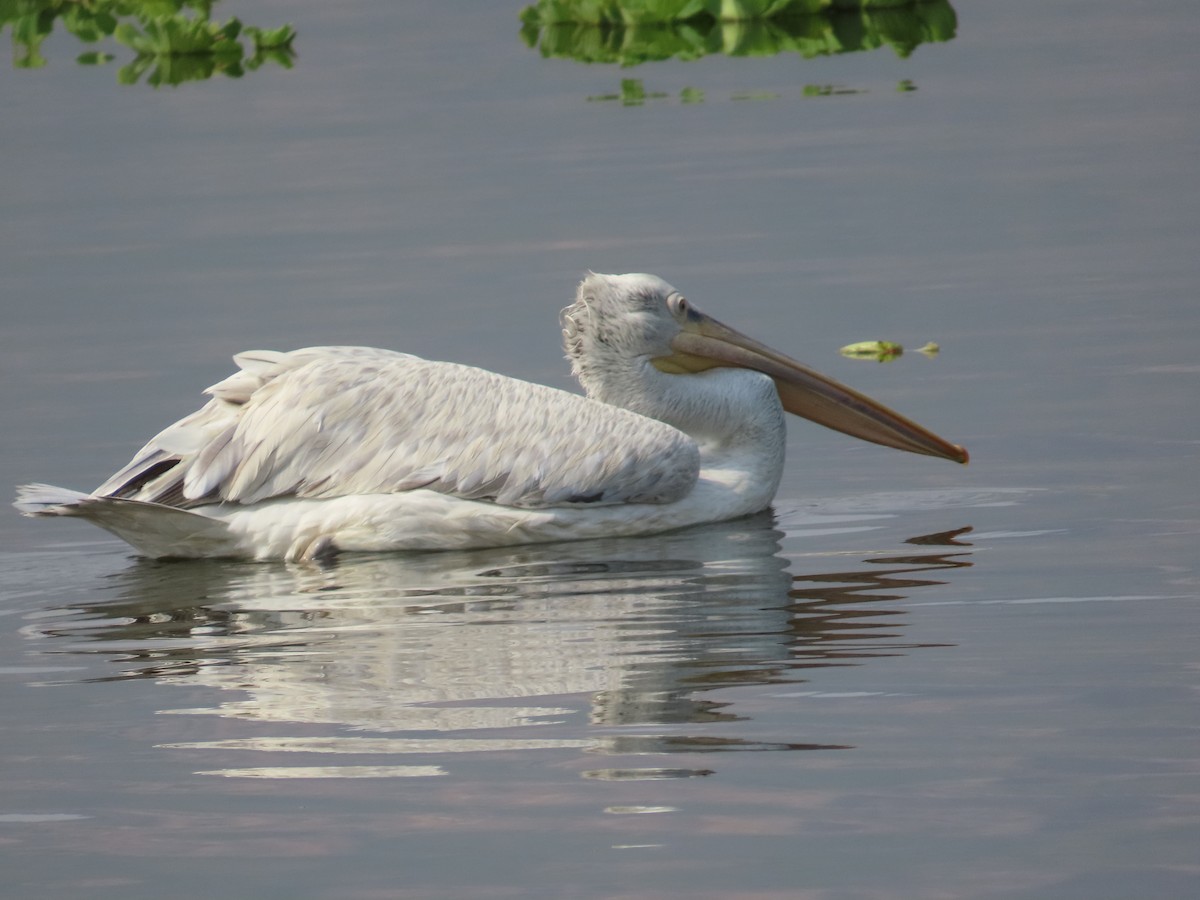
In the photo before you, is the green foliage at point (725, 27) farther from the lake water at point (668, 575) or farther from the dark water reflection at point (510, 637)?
the dark water reflection at point (510, 637)

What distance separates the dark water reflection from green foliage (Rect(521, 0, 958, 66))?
1090 cm

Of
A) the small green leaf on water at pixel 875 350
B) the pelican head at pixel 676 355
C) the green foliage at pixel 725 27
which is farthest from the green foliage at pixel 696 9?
the pelican head at pixel 676 355

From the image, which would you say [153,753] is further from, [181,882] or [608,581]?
[608,581]

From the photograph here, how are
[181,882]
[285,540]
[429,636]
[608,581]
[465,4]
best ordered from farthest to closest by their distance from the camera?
[465,4] → [285,540] → [608,581] → [429,636] → [181,882]

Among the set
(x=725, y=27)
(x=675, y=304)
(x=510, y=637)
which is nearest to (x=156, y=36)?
(x=725, y=27)

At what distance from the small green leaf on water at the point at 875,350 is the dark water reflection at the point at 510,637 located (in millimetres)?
1771

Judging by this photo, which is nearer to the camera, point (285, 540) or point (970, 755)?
point (970, 755)

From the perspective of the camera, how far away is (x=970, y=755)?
4305 millimetres

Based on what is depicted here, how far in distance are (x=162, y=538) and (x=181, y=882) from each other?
268 cm

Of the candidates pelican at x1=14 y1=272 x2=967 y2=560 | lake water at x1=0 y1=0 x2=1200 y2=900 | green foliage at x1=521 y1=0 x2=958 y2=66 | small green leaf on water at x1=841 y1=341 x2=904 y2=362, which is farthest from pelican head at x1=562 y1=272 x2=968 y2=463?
green foliage at x1=521 y1=0 x2=958 y2=66

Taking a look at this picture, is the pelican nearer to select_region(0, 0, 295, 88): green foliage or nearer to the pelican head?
the pelican head

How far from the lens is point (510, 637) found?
17.6 feet

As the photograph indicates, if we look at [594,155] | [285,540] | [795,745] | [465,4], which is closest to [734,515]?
[285,540]

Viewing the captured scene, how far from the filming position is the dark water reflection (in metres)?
4.62
